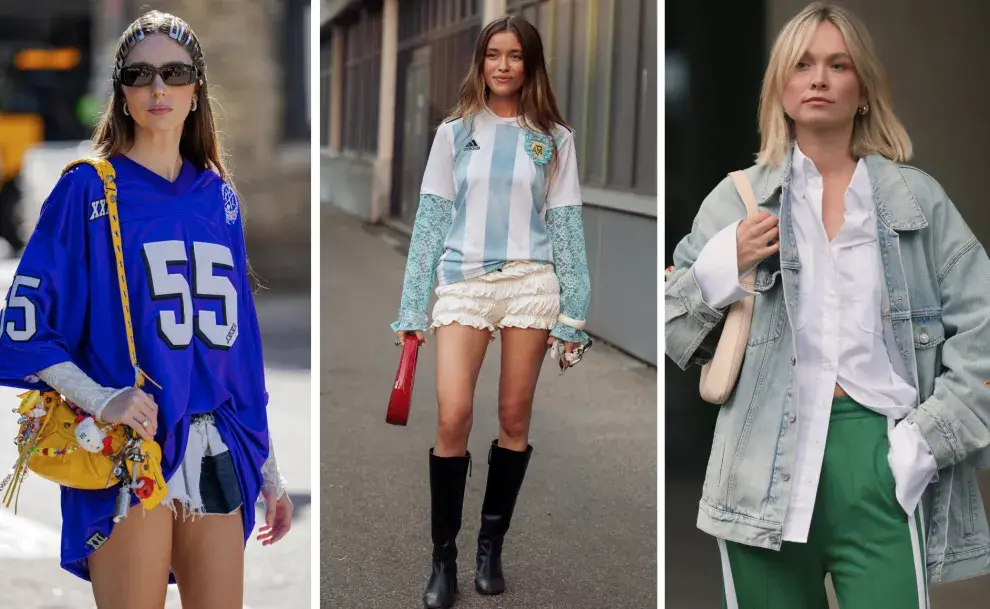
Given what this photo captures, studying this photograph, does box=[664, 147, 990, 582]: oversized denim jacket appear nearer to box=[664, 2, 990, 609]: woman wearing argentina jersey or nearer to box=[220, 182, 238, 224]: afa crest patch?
box=[664, 2, 990, 609]: woman wearing argentina jersey

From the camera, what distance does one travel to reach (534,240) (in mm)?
3547

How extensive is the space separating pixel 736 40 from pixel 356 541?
187cm

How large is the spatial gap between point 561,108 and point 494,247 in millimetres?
509

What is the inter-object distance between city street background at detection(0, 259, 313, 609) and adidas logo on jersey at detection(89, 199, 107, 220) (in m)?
1.44

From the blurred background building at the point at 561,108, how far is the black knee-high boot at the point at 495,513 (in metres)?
0.49

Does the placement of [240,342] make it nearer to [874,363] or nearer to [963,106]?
[874,363]

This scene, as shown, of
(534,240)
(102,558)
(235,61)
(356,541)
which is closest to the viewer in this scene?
(102,558)

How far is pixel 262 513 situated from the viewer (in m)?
3.83

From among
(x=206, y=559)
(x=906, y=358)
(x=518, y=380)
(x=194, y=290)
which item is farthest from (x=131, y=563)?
(x=906, y=358)

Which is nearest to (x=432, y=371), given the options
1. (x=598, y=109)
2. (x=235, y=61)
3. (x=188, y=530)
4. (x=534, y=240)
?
(x=534, y=240)

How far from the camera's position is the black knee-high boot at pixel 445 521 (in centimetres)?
363

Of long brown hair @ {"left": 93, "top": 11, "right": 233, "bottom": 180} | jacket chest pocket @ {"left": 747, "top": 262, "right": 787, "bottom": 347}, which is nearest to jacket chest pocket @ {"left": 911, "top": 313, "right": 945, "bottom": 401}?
jacket chest pocket @ {"left": 747, "top": 262, "right": 787, "bottom": 347}

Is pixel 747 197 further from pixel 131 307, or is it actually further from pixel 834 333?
pixel 131 307

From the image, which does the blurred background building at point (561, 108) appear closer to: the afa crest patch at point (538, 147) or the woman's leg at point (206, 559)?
the afa crest patch at point (538, 147)
